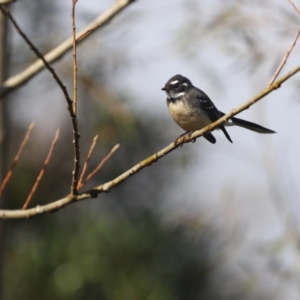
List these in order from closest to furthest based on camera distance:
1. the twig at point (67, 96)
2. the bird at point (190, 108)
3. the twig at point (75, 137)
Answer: the twig at point (67, 96) < the twig at point (75, 137) < the bird at point (190, 108)

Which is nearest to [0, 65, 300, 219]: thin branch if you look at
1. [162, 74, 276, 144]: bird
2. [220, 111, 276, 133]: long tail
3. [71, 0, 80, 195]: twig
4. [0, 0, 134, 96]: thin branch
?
[71, 0, 80, 195]: twig

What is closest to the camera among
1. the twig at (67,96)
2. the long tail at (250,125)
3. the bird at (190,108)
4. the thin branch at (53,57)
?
the twig at (67,96)

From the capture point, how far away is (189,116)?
4.37 meters

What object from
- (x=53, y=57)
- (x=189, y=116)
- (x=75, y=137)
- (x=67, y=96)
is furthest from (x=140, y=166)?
(x=189, y=116)

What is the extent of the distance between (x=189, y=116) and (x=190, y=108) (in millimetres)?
71

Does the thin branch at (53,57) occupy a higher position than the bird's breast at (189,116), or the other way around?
the thin branch at (53,57)

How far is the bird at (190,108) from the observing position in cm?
435

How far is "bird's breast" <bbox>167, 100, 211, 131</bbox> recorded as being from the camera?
4352mm

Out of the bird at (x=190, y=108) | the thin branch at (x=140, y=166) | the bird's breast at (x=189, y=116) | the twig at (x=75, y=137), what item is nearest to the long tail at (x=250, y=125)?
the bird at (x=190, y=108)

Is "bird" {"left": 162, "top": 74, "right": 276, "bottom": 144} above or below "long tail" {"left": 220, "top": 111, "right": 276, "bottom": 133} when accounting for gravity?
above

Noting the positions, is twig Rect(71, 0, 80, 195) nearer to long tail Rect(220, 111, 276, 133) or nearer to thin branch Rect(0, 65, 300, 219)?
thin branch Rect(0, 65, 300, 219)

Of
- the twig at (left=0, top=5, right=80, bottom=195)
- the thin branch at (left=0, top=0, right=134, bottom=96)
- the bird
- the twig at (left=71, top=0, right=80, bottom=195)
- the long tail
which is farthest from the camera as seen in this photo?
the bird

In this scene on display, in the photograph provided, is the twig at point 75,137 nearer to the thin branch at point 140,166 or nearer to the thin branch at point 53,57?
the thin branch at point 140,166

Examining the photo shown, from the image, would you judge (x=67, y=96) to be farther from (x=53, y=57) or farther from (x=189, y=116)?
(x=189, y=116)
